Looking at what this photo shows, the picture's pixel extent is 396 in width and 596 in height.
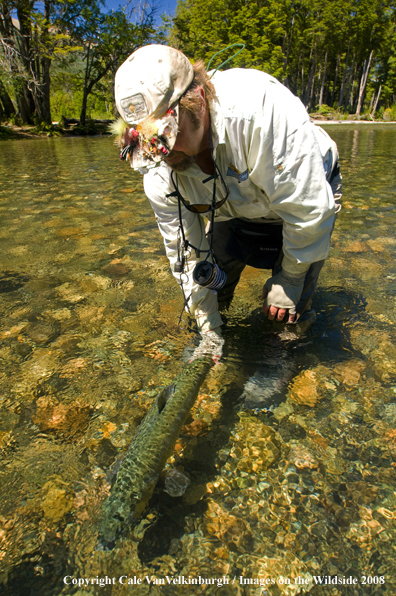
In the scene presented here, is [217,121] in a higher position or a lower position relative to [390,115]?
higher

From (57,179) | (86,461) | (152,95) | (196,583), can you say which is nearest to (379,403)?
(196,583)

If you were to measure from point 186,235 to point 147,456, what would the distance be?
4.64 ft

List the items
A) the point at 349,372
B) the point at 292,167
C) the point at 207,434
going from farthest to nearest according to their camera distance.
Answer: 1. the point at 349,372
2. the point at 207,434
3. the point at 292,167

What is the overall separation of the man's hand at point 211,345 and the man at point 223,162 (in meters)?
0.10

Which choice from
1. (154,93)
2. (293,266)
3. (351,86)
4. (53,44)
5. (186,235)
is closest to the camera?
(154,93)

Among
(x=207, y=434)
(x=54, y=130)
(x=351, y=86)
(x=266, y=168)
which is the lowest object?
(x=54, y=130)

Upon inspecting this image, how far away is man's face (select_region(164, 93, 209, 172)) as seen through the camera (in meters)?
1.89

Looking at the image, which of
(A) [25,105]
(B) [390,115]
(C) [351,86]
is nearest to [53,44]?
(A) [25,105]

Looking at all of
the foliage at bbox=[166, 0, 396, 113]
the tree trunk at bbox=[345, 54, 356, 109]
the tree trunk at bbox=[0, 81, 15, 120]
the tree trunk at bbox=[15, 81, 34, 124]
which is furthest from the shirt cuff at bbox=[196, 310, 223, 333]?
the tree trunk at bbox=[345, 54, 356, 109]

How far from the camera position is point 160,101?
1780mm

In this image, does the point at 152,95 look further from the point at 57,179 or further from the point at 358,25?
the point at 358,25

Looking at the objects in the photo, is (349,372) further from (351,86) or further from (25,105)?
(351,86)

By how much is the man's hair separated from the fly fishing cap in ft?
0.10

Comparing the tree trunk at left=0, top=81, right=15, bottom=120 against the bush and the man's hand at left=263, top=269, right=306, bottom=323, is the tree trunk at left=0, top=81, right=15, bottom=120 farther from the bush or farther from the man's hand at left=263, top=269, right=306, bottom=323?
the bush
